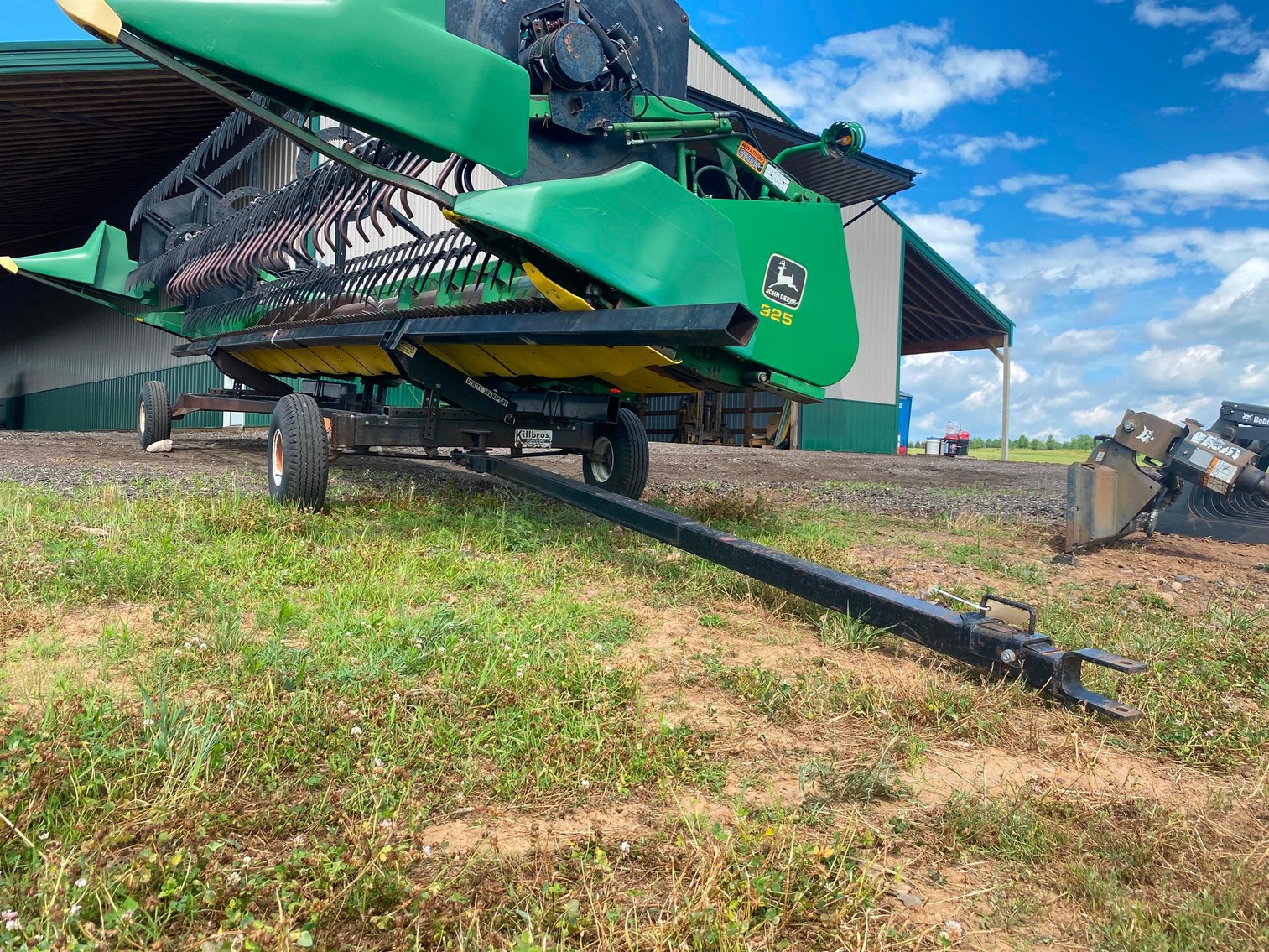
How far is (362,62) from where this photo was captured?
357cm

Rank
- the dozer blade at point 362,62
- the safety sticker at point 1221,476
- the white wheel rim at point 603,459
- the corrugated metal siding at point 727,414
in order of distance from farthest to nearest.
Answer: the corrugated metal siding at point 727,414, the white wheel rim at point 603,459, the safety sticker at point 1221,476, the dozer blade at point 362,62

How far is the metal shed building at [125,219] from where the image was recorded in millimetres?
13062

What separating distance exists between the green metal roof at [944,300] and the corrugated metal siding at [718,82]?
4033 millimetres

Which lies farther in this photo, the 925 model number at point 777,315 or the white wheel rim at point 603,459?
the white wheel rim at point 603,459

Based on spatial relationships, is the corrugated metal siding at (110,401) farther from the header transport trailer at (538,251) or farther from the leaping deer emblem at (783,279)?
the leaping deer emblem at (783,279)

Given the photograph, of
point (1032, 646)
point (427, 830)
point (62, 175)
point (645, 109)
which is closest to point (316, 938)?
point (427, 830)

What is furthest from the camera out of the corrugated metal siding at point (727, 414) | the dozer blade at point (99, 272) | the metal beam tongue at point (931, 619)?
the corrugated metal siding at point (727, 414)

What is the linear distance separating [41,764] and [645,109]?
4.24 metres

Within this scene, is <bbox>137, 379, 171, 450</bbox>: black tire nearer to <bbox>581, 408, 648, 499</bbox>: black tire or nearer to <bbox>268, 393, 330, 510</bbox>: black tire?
<bbox>268, 393, 330, 510</bbox>: black tire

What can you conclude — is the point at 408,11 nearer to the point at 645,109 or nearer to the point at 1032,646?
the point at 645,109

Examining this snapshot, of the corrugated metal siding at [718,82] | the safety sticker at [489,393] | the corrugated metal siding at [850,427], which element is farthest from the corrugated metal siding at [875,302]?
the safety sticker at [489,393]

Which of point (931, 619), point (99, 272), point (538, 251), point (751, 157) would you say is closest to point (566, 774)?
point (931, 619)

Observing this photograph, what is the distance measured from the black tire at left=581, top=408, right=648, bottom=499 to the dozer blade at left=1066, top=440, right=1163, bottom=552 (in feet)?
8.97

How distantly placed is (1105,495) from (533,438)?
3.68 m
